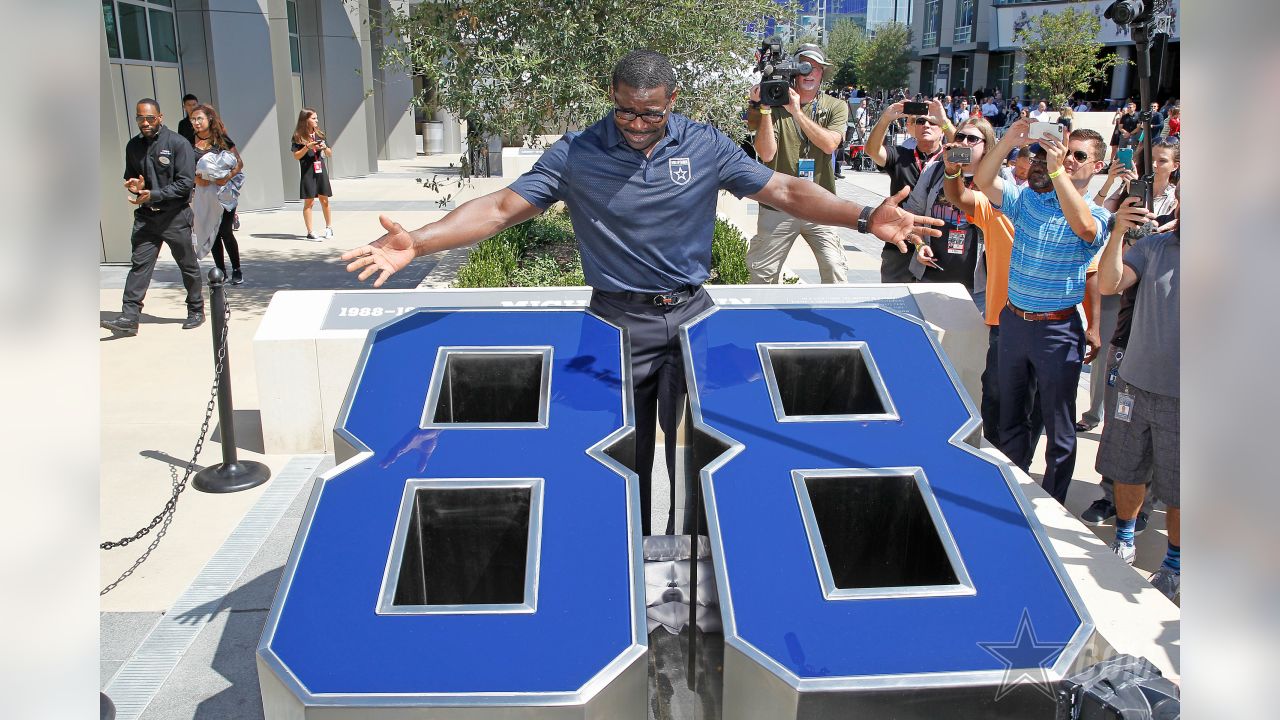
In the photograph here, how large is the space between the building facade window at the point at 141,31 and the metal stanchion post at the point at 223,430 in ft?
31.0

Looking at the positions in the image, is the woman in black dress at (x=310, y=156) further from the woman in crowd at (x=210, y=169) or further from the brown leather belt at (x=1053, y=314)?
the brown leather belt at (x=1053, y=314)

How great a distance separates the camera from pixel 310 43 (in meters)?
20.9

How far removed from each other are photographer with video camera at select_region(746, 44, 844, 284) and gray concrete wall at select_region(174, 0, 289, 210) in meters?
11.3

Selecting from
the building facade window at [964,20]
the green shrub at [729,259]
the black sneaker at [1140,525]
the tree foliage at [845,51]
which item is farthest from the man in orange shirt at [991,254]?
the tree foliage at [845,51]

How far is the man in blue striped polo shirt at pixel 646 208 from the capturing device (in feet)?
11.6

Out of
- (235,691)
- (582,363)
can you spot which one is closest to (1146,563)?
(582,363)

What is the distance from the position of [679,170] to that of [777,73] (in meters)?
3.11

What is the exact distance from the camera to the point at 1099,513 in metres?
5.09

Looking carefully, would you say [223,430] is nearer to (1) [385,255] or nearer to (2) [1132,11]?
(1) [385,255]

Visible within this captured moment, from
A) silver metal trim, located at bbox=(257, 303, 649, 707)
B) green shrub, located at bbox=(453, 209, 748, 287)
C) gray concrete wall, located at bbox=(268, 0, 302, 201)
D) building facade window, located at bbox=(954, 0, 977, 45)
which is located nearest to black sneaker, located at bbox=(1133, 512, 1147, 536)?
silver metal trim, located at bbox=(257, 303, 649, 707)

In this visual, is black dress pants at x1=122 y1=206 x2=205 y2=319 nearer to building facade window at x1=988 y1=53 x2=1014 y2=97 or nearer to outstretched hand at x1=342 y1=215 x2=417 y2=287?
outstretched hand at x1=342 y1=215 x2=417 y2=287

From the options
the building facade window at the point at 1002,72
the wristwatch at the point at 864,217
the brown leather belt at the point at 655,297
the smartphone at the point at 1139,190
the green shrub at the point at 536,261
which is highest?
the building facade window at the point at 1002,72
